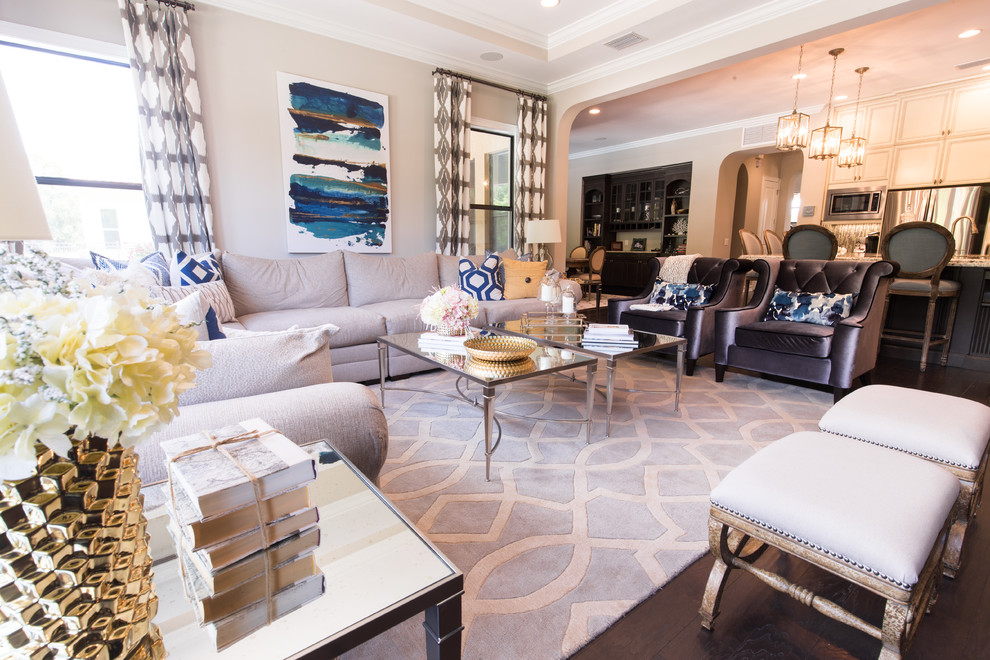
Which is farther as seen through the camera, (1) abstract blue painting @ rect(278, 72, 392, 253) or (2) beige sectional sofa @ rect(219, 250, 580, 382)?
(1) abstract blue painting @ rect(278, 72, 392, 253)

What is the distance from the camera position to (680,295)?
3865 mm

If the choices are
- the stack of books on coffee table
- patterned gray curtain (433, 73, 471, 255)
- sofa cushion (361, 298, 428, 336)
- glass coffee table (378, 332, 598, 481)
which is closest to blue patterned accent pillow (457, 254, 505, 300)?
patterned gray curtain (433, 73, 471, 255)

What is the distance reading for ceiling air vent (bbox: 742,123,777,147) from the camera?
653 cm

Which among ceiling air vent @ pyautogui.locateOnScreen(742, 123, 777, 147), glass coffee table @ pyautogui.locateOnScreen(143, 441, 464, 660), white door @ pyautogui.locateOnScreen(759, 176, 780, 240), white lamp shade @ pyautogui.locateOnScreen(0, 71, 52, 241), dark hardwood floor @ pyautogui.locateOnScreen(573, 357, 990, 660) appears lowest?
dark hardwood floor @ pyautogui.locateOnScreen(573, 357, 990, 660)

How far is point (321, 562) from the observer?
0.81 meters

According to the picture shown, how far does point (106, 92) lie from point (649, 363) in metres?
4.52

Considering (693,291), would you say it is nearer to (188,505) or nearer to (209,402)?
(209,402)

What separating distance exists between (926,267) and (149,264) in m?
5.62

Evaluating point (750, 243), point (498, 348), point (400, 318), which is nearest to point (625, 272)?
point (750, 243)

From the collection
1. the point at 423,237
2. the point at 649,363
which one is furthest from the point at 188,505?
the point at 423,237

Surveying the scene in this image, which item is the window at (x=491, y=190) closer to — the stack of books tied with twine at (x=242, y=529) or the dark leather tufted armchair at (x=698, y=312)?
the dark leather tufted armchair at (x=698, y=312)

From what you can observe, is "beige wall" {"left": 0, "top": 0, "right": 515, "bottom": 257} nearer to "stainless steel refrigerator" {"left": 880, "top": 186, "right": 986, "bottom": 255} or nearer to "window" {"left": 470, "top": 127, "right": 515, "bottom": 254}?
"window" {"left": 470, "top": 127, "right": 515, "bottom": 254}

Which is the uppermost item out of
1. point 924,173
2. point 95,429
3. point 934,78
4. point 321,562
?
point 934,78

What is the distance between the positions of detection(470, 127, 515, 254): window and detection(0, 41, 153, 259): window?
9.57 ft
